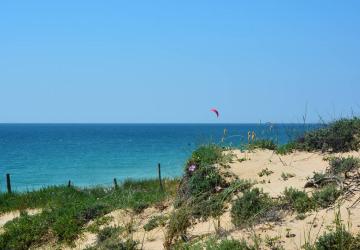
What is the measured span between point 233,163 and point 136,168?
127 ft

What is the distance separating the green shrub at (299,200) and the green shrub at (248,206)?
344 mm

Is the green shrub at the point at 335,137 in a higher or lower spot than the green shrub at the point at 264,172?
higher

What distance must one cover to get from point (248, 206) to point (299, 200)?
2.92ft

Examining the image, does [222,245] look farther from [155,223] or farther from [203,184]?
[203,184]

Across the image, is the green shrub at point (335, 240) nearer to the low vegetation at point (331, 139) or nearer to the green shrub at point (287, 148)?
the low vegetation at point (331, 139)

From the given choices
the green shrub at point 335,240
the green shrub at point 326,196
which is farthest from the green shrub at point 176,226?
the green shrub at point 335,240

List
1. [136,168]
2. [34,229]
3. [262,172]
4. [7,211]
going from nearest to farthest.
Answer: [262,172] → [34,229] → [7,211] → [136,168]

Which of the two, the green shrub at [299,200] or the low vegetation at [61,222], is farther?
the low vegetation at [61,222]

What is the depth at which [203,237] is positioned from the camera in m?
8.61

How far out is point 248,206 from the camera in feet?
29.7

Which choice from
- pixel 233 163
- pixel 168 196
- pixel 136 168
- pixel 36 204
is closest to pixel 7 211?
pixel 36 204

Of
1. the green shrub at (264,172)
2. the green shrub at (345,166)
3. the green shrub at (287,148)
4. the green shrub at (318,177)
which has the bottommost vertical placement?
the green shrub at (264,172)

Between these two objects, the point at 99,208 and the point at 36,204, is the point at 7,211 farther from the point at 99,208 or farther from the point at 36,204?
the point at 99,208

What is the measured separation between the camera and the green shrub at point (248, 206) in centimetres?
884
